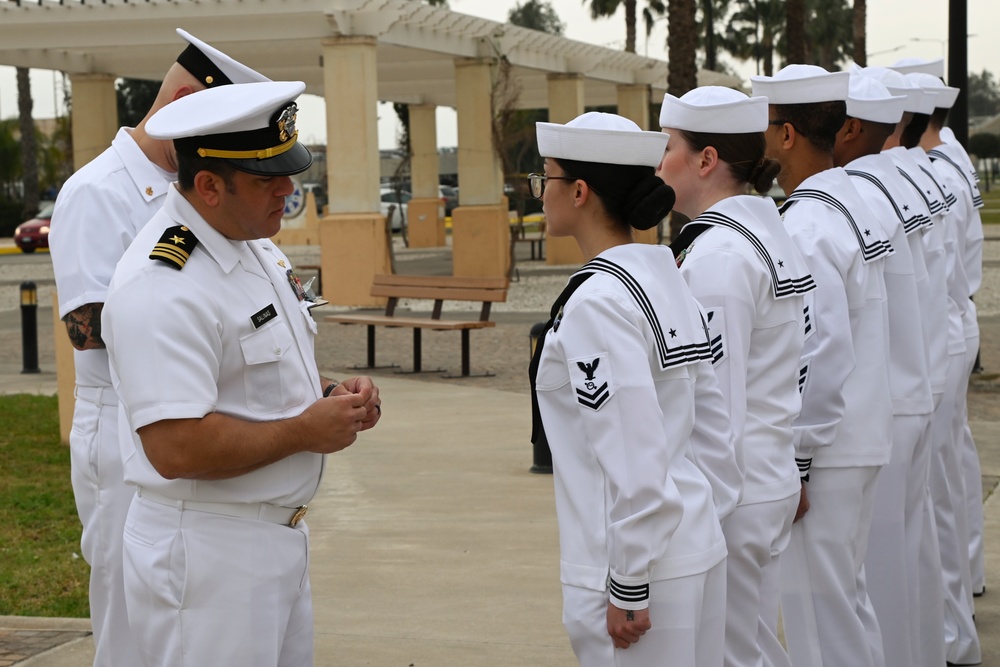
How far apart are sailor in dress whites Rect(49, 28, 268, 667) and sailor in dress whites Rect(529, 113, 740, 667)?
1.14m

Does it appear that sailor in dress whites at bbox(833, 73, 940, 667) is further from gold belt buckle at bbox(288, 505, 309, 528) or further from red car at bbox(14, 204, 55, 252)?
red car at bbox(14, 204, 55, 252)

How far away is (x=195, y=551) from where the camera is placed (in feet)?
9.85

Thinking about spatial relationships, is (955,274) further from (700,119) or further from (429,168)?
(429,168)

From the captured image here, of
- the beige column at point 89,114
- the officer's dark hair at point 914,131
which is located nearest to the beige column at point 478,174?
the beige column at point 89,114

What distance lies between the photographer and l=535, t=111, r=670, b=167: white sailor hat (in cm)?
320

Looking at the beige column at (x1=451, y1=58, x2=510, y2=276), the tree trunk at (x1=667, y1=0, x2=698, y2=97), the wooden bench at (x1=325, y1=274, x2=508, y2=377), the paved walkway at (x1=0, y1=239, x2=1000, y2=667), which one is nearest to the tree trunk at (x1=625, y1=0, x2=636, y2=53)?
Result: the beige column at (x1=451, y1=58, x2=510, y2=276)

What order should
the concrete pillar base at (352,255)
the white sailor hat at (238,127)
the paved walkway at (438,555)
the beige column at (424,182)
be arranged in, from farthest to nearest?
1. the beige column at (424,182)
2. the concrete pillar base at (352,255)
3. the paved walkway at (438,555)
4. the white sailor hat at (238,127)

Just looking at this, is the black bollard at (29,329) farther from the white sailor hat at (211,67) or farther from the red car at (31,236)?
the red car at (31,236)

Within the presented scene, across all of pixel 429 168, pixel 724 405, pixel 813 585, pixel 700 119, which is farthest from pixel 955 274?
pixel 429 168

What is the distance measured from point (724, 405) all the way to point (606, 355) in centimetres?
55

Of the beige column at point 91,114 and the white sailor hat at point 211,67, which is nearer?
the white sailor hat at point 211,67

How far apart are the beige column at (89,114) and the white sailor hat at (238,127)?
80.9 feet

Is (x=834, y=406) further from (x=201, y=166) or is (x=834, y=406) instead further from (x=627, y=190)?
(x=201, y=166)

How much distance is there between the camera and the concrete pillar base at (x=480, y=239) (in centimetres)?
2641
